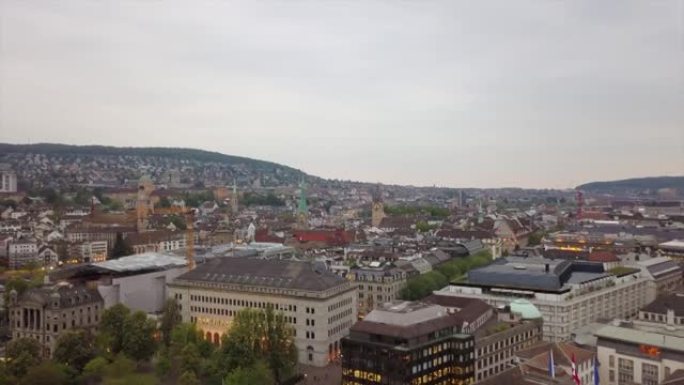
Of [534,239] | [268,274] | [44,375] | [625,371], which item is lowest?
[625,371]

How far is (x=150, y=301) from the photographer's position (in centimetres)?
9394

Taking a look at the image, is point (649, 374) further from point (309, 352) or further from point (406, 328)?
point (309, 352)

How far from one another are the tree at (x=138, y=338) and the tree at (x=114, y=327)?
2.68 ft

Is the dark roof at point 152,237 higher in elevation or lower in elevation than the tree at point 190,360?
higher

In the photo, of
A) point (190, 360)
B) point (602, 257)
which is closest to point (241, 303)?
point (190, 360)

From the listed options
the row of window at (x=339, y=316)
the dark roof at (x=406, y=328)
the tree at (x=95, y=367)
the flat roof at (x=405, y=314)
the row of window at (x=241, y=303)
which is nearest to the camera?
the dark roof at (x=406, y=328)

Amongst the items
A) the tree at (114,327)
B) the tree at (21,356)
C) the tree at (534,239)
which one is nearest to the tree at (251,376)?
the tree at (114,327)

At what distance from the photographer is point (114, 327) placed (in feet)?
240

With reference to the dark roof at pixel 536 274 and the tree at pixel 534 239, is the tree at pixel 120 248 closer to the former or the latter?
the dark roof at pixel 536 274

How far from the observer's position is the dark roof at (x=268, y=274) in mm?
79312

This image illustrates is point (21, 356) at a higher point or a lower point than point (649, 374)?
higher

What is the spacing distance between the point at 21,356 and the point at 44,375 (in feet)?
14.3

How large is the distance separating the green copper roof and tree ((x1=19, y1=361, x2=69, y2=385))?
164ft

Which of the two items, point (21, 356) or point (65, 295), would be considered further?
point (65, 295)
